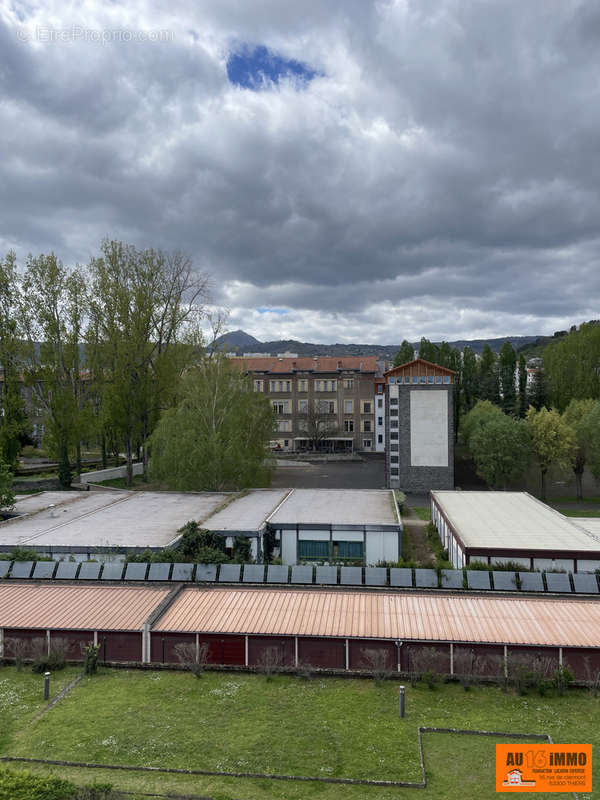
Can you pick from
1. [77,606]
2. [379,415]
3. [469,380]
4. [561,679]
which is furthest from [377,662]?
[469,380]

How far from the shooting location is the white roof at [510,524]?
77.8 ft

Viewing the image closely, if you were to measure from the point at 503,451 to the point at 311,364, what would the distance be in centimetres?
3746

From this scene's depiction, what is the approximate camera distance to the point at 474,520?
2844 centimetres

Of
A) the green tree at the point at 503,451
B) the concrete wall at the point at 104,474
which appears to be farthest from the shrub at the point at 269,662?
the concrete wall at the point at 104,474

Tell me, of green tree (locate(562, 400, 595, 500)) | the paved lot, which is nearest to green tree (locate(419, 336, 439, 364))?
the paved lot

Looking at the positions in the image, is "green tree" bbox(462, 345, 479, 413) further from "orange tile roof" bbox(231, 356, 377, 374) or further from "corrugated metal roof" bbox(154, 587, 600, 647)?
"corrugated metal roof" bbox(154, 587, 600, 647)

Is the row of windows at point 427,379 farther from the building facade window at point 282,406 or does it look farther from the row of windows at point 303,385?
the building facade window at point 282,406

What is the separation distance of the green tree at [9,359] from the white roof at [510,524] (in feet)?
110

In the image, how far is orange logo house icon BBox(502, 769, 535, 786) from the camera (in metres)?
9.85

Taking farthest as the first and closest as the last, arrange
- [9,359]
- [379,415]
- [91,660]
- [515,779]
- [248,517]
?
[379,415] < [9,359] < [248,517] < [91,660] < [515,779]

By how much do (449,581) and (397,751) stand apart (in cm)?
878

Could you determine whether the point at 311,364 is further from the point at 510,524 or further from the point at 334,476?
the point at 510,524

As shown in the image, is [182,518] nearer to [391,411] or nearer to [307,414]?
[391,411]

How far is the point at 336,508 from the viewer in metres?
31.3
